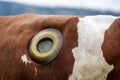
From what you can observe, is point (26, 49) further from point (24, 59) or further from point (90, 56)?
point (90, 56)

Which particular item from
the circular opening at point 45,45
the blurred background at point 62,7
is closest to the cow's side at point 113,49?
the circular opening at point 45,45

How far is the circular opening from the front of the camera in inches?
46.0

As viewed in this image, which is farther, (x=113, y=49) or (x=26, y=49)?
(x=26, y=49)

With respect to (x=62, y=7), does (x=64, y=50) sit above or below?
below

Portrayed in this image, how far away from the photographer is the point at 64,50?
113 cm

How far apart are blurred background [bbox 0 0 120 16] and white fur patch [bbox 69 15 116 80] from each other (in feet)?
5.93

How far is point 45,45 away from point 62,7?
6.59 feet

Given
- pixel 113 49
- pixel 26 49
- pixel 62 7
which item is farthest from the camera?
pixel 62 7

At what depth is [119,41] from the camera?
1.10 m

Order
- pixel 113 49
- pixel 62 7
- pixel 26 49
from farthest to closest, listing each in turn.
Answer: pixel 62 7, pixel 26 49, pixel 113 49

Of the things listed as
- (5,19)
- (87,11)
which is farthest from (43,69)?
(87,11)

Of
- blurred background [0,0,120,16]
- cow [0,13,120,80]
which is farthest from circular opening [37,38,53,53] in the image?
blurred background [0,0,120,16]

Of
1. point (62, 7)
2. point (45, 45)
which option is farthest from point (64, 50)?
point (62, 7)

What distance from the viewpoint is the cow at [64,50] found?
1104 mm
